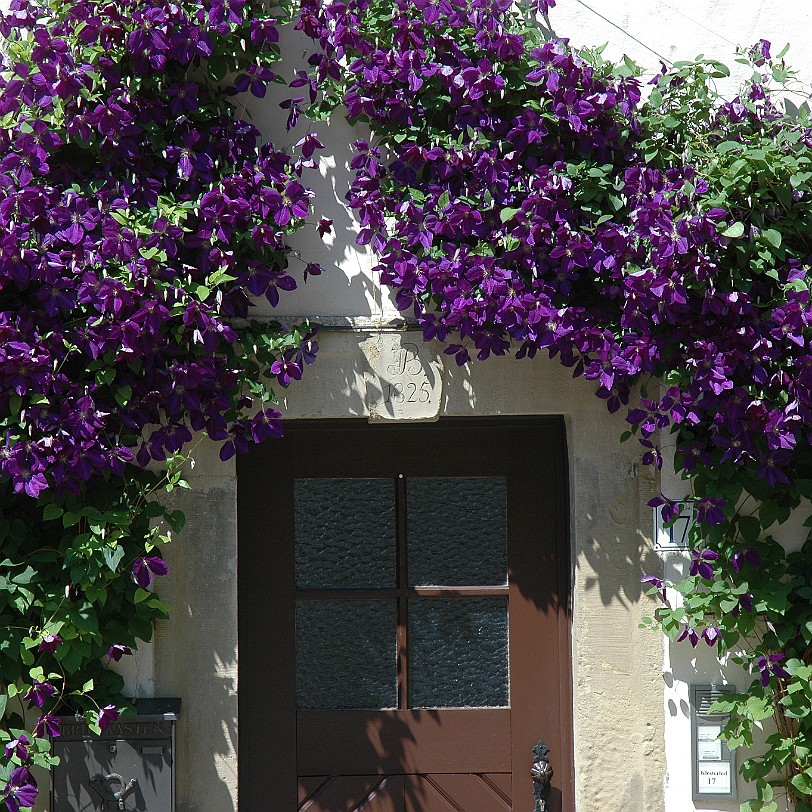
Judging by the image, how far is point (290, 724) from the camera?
12.7 ft

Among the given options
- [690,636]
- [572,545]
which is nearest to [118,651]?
[572,545]

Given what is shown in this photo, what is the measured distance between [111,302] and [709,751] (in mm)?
2285

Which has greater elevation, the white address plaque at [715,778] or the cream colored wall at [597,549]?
the cream colored wall at [597,549]

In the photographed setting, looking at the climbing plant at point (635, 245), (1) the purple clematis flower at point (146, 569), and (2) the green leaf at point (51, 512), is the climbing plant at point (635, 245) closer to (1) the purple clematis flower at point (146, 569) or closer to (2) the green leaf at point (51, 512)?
(1) the purple clematis flower at point (146, 569)

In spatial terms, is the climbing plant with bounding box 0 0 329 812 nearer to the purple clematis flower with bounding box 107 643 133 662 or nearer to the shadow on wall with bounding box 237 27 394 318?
the purple clematis flower with bounding box 107 643 133 662

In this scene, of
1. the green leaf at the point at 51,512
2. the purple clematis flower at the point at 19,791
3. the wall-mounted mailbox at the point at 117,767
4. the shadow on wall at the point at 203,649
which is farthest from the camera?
the shadow on wall at the point at 203,649

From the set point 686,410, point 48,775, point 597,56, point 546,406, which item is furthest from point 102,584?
point 597,56

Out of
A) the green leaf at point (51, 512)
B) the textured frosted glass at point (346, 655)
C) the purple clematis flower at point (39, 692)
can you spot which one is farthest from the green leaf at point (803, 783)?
the green leaf at point (51, 512)

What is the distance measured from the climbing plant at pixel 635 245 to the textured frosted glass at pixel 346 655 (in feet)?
2.91

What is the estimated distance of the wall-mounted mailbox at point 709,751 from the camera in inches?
146

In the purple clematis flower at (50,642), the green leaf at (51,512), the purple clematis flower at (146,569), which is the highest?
the green leaf at (51,512)

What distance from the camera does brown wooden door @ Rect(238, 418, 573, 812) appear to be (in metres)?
3.87

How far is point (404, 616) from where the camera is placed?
12.9 feet

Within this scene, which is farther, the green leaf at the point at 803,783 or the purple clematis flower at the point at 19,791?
the green leaf at the point at 803,783
